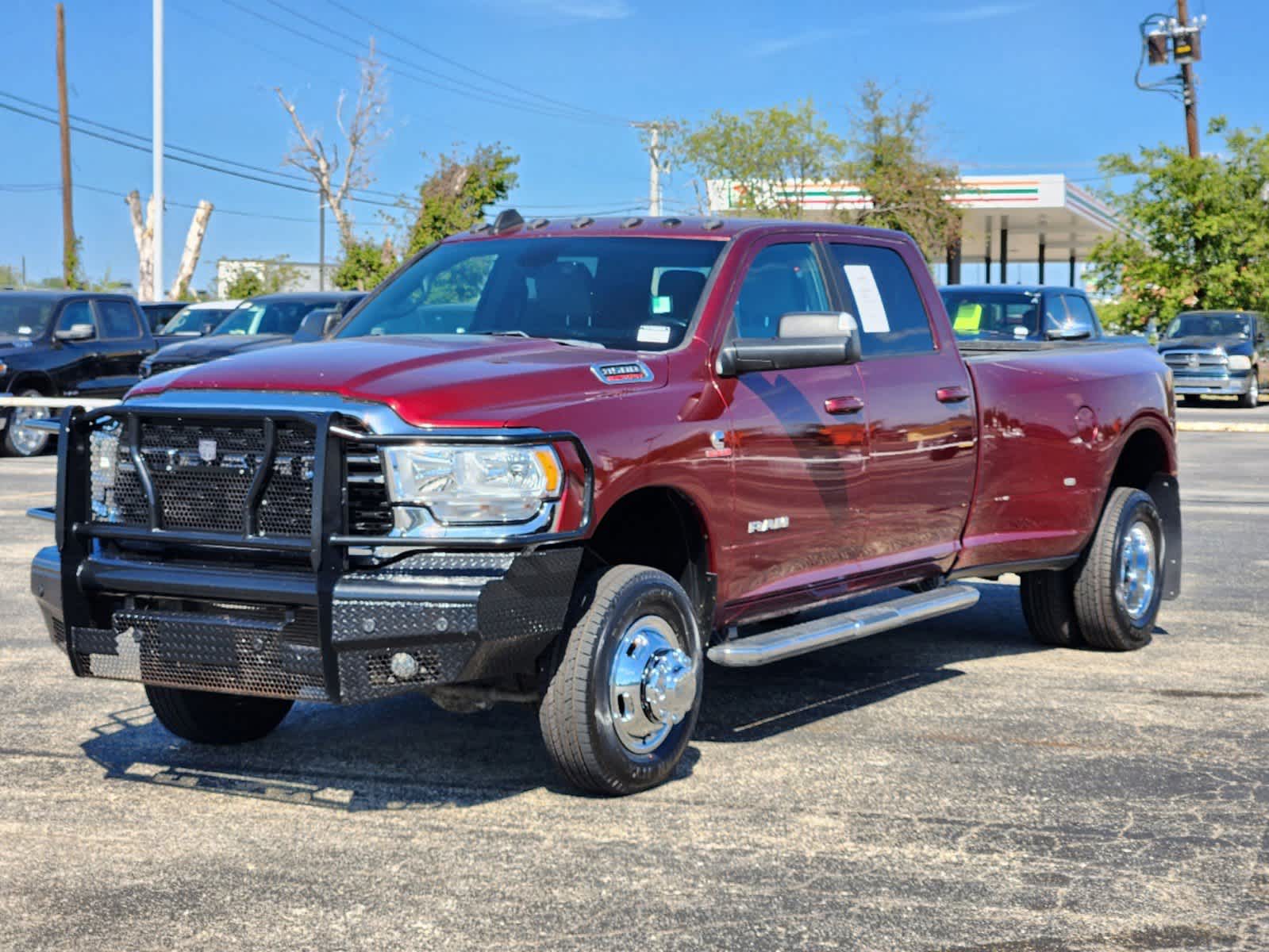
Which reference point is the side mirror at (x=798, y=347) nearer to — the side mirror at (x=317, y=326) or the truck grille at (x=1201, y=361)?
the side mirror at (x=317, y=326)

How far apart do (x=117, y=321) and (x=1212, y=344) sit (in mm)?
20939

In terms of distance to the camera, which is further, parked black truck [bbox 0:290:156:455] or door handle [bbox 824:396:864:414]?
parked black truck [bbox 0:290:156:455]

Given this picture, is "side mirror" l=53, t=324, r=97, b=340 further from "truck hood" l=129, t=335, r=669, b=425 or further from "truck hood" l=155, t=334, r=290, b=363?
"truck hood" l=129, t=335, r=669, b=425

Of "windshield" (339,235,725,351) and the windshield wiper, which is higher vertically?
"windshield" (339,235,725,351)

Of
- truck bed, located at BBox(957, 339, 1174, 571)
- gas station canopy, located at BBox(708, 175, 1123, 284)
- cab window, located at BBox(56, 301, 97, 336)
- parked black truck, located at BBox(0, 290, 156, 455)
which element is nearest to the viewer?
truck bed, located at BBox(957, 339, 1174, 571)

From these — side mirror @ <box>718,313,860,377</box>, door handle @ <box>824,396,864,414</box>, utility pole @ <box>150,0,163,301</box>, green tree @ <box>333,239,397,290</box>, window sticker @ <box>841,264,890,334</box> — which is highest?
utility pole @ <box>150,0,163,301</box>

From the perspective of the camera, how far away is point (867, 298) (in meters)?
7.43

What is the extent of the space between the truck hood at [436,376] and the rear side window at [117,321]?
16.5 meters

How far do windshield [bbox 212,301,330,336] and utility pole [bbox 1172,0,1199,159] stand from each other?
28578 mm

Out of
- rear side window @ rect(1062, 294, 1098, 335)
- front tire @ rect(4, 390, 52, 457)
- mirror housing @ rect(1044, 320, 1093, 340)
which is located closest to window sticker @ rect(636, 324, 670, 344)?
mirror housing @ rect(1044, 320, 1093, 340)

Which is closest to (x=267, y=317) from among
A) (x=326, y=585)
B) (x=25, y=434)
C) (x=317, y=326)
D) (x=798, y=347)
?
(x=25, y=434)

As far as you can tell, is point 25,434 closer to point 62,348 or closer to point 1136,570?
point 62,348

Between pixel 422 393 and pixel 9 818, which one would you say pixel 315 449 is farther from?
pixel 9 818

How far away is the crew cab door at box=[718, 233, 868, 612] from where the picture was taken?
6371 millimetres
